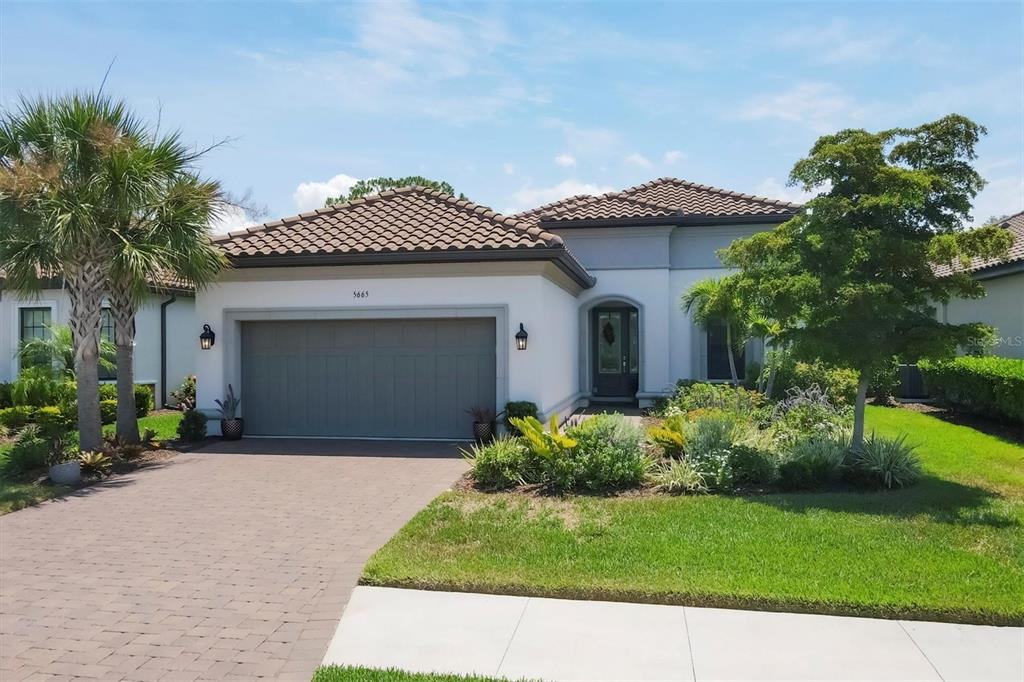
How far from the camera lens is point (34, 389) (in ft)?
53.3

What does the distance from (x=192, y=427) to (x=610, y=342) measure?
10618 mm

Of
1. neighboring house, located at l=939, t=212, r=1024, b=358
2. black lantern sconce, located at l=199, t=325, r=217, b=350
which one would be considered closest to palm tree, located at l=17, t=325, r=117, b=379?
black lantern sconce, located at l=199, t=325, r=217, b=350

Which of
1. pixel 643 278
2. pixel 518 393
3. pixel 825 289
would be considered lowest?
pixel 518 393

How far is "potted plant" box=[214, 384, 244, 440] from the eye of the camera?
43.2 ft

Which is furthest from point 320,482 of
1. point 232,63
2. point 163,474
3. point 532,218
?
point 532,218

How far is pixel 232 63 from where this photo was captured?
1052cm

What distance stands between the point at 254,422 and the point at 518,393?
5.32 metres

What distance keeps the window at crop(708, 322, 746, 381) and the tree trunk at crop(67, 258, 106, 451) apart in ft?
45.1

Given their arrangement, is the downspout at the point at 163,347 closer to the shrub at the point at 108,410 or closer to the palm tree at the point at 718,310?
the shrub at the point at 108,410

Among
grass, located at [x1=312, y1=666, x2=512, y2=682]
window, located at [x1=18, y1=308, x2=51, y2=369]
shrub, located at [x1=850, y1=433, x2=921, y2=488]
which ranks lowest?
grass, located at [x1=312, y1=666, x2=512, y2=682]

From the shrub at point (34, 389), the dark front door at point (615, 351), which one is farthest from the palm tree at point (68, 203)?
the dark front door at point (615, 351)

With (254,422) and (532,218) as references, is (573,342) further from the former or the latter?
(254,422)

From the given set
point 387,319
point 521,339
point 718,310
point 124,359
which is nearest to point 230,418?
point 124,359

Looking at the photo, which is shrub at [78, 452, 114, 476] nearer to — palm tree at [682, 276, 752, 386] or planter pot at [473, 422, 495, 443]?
planter pot at [473, 422, 495, 443]
